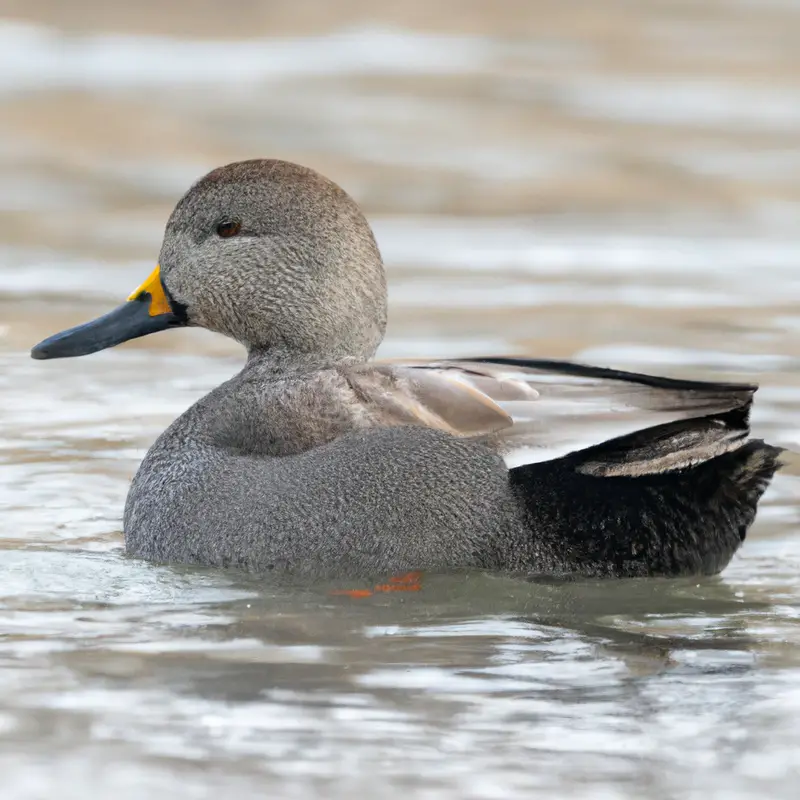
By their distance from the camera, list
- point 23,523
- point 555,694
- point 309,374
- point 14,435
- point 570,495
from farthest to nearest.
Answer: point 14,435 < point 23,523 < point 309,374 < point 570,495 < point 555,694

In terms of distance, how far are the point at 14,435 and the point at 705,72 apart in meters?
6.90

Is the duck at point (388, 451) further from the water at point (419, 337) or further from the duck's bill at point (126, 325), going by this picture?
the duck's bill at point (126, 325)

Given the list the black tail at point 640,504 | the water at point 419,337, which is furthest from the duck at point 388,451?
the water at point 419,337

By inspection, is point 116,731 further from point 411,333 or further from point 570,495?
point 411,333

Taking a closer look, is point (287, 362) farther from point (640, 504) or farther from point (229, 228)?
point (640, 504)

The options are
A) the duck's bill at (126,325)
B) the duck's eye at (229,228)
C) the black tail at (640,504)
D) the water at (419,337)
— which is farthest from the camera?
the duck's bill at (126,325)

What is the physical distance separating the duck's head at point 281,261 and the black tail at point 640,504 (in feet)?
3.16

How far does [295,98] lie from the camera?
11836mm

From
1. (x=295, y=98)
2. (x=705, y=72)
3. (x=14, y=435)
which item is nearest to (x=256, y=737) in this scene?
(x=14, y=435)

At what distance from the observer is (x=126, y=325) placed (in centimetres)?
603

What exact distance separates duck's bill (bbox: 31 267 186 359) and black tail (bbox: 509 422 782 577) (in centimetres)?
150

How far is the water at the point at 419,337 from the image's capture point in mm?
3988

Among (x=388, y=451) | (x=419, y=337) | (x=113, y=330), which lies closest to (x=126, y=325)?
(x=113, y=330)

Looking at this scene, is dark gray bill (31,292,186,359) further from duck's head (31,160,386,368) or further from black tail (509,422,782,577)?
black tail (509,422,782,577)
